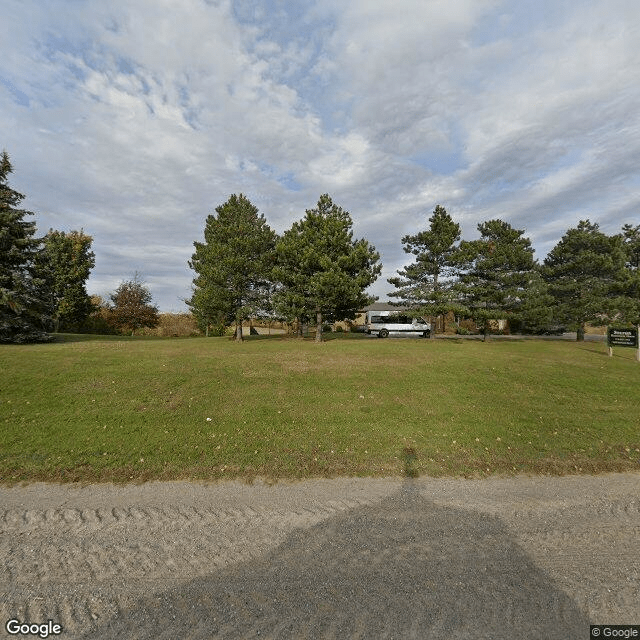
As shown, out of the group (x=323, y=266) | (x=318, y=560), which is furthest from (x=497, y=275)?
(x=318, y=560)

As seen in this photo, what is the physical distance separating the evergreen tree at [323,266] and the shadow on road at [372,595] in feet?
56.2

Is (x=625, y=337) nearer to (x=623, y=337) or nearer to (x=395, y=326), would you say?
(x=623, y=337)

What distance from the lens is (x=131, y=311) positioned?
37281mm

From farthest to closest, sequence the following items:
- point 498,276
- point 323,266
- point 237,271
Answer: point 498,276 < point 237,271 < point 323,266

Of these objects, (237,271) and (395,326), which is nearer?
(237,271)

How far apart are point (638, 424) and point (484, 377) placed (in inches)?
167

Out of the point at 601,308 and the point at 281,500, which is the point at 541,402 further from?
the point at 601,308

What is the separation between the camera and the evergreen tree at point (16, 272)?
18.6 metres

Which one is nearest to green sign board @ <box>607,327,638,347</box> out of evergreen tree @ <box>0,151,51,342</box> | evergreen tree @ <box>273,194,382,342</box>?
evergreen tree @ <box>273,194,382,342</box>

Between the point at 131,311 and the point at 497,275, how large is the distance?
3714cm

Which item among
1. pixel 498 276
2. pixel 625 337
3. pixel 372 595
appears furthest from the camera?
pixel 498 276

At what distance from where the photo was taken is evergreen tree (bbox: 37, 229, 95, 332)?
3203 cm

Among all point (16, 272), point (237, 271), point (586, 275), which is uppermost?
point (586, 275)

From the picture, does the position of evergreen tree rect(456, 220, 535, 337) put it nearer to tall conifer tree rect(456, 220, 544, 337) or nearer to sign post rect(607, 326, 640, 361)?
tall conifer tree rect(456, 220, 544, 337)
